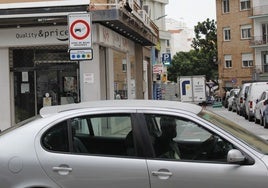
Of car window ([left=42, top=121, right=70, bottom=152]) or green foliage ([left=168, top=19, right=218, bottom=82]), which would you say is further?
green foliage ([left=168, top=19, right=218, bottom=82])

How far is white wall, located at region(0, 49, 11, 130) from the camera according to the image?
52.3 ft

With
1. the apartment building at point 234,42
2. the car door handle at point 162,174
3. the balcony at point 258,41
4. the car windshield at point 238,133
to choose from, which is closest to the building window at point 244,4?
the apartment building at point 234,42

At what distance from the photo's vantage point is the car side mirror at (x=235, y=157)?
4.64 meters

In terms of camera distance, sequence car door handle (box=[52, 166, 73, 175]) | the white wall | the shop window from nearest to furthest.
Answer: car door handle (box=[52, 166, 73, 175])
the white wall
the shop window

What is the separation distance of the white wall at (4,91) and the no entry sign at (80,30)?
24.7ft

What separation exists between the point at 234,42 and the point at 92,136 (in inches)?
2336

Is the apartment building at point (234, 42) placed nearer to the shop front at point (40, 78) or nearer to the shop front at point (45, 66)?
the shop front at point (45, 66)

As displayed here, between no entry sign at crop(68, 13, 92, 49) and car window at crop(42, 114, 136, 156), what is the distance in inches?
156

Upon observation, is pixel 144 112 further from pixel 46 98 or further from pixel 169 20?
pixel 169 20

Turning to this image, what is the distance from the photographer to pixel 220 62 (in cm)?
6381

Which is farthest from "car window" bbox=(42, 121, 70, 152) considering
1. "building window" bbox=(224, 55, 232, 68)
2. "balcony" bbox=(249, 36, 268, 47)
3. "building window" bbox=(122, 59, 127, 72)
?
"building window" bbox=(224, 55, 232, 68)

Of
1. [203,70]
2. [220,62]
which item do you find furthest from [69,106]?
[203,70]

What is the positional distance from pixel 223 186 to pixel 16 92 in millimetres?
12516

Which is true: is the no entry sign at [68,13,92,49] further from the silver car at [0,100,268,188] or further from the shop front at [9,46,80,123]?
the shop front at [9,46,80,123]
